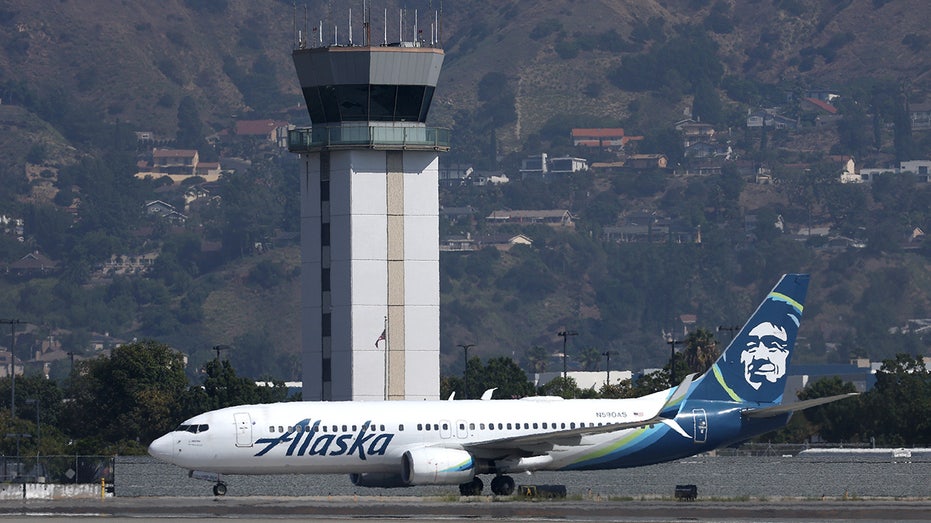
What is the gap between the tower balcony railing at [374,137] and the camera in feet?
362

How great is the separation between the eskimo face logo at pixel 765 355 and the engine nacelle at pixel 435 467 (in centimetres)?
1341

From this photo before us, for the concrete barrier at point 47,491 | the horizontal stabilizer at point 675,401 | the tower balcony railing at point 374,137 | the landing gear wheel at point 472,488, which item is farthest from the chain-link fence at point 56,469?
the tower balcony railing at point 374,137

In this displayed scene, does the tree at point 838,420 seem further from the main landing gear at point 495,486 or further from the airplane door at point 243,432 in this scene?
the airplane door at point 243,432

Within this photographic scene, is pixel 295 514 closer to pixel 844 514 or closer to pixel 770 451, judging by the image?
pixel 844 514

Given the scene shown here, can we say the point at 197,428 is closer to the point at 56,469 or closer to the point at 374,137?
the point at 56,469

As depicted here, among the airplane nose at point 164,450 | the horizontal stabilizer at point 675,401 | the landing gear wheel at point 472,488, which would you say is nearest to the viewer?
the airplane nose at point 164,450

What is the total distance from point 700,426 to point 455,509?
14.8m

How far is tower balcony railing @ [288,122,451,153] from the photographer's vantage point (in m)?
110

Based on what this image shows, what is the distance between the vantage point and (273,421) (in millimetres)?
80125

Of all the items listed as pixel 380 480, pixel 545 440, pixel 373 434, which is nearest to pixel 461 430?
pixel 545 440

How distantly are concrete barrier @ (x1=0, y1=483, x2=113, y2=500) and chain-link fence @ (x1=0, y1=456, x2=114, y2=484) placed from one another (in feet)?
7.51

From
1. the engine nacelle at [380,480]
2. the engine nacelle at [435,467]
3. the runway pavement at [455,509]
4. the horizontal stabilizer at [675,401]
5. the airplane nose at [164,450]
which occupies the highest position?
the horizontal stabilizer at [675,401]

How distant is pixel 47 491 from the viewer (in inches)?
3351

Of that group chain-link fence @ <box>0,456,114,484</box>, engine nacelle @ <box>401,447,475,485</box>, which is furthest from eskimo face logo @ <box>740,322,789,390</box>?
chain-link fence @ <box>0,456,114,484</box>
